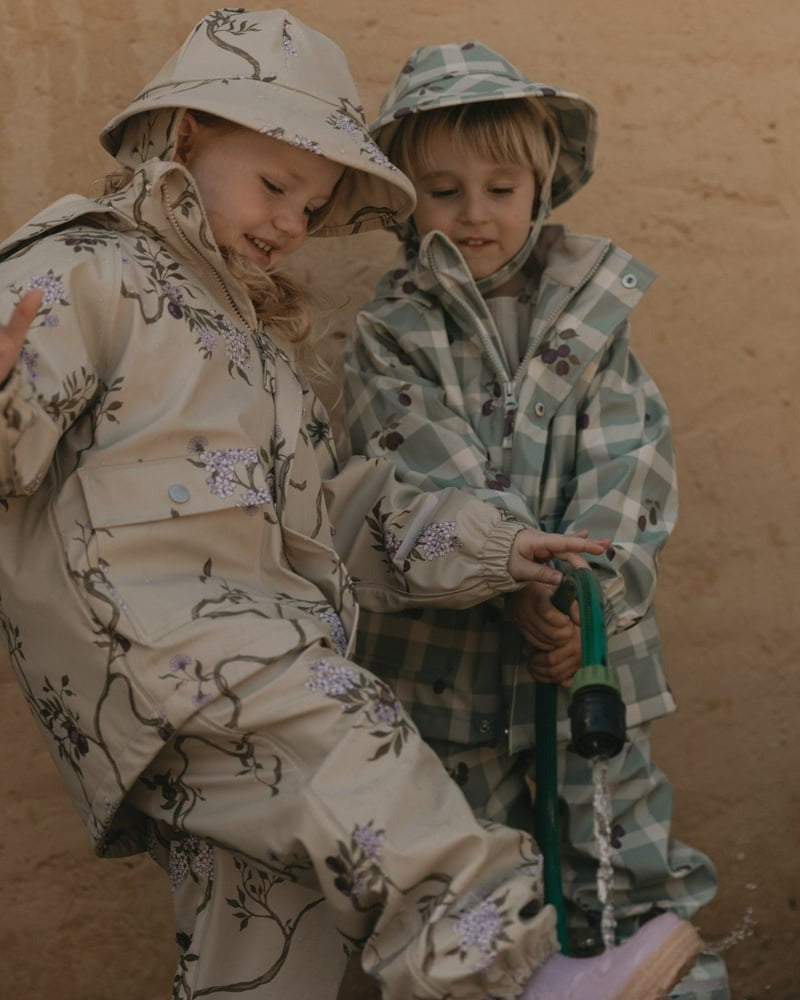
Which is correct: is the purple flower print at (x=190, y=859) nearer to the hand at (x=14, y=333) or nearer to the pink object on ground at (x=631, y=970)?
the pink object on ground at (x=631, y=970)

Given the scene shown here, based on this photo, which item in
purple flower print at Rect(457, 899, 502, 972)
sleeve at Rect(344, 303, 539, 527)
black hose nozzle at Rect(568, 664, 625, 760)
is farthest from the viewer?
sleeve at Rect(344, 303, 539, 527)

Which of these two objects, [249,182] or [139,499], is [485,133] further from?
[139,499]

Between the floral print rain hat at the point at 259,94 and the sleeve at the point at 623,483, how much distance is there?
0.50 metres

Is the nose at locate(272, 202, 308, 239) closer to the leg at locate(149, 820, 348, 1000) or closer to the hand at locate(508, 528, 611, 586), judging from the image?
the hand at locate(508, 528, 611, 586)

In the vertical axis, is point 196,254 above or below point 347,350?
above

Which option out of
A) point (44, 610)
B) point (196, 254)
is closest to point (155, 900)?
point (44, 610)

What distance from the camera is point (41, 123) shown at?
9.27ft

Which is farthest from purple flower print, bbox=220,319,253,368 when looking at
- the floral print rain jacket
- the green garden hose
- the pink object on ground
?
the pink object on ground

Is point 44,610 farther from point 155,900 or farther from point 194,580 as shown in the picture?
point 155,900

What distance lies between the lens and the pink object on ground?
1826 mm

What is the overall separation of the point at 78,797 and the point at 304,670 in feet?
1.27

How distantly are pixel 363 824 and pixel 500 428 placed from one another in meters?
0.95

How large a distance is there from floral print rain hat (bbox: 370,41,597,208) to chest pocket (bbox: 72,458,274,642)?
32.9 inches

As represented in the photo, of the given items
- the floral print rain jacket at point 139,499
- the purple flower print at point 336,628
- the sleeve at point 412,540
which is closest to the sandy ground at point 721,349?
the sleeve at point 412,540
